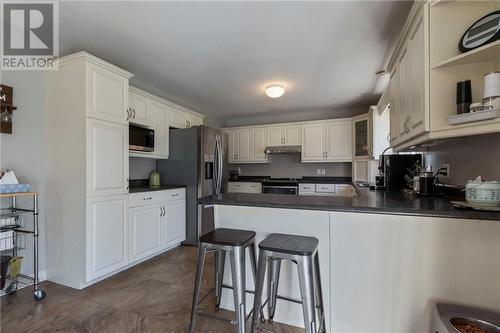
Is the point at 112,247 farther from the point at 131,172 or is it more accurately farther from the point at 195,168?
the point at 195,168

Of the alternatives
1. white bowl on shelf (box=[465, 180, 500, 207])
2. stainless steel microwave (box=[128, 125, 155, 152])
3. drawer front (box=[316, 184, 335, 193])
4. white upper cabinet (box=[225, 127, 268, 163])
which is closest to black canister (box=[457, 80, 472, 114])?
white bowl on shelf (box=[465, 180, 500, 207])

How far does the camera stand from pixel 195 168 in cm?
357

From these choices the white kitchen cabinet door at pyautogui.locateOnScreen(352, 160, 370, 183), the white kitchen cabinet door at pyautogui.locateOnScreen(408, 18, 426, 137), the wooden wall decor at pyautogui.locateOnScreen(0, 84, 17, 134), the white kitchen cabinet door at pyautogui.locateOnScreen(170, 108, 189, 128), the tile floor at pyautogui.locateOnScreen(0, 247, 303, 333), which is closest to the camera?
Result: the white kitchen cabinet door at pyautogui.locateOnScreen(408, 18, 426, 137)

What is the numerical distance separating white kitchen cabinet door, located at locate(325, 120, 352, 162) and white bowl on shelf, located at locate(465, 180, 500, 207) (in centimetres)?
342

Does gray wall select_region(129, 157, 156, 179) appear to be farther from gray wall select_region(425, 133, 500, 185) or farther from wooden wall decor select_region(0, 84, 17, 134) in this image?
gray wall select_region(425, 133, 500, 185)

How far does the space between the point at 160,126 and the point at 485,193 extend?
3557mm

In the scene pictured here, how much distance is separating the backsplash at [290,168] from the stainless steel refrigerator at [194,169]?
187cm

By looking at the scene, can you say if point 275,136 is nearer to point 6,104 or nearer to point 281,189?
point 281,189

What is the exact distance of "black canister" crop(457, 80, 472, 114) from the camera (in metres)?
1.25

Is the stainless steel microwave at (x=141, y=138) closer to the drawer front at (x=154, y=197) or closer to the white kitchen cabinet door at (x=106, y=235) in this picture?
the drawer front at (x=154, y=197)

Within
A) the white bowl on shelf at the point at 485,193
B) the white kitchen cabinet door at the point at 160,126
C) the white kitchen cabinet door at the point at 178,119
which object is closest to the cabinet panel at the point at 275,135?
the white kitchen cabinet door at the point at 178,119

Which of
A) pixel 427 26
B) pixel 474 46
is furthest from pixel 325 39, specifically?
pixel 474 46

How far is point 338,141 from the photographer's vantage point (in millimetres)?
4652

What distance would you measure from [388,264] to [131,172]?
3.31 m
